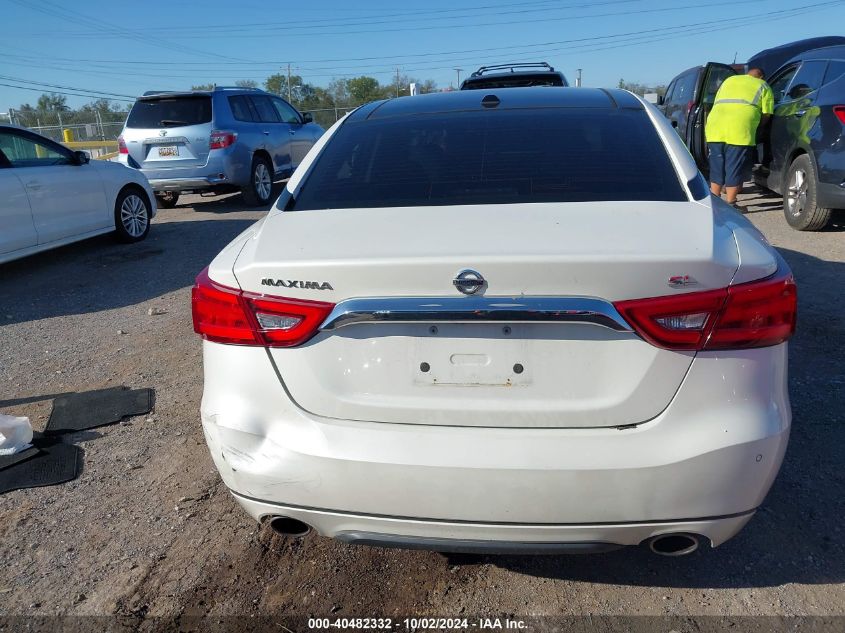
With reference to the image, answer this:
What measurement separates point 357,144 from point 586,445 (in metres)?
1.70

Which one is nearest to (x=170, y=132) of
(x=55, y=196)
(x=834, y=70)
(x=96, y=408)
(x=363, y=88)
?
(x=55, y=196)

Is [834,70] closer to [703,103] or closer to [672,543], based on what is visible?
[703,103]

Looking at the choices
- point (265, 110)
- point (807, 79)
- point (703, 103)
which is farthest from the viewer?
point (265, 110)

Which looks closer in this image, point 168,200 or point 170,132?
point 170,132

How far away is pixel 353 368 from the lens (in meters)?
2.05

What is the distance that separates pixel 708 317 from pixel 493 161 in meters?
1.11

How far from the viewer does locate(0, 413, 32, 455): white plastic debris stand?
3529 millimetres

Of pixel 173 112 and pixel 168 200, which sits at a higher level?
pixel 173 112

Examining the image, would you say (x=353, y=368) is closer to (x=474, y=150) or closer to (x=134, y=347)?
(x=474, y=150)

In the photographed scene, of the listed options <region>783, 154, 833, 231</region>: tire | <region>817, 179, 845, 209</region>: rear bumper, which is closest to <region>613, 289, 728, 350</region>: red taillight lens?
<region>817, 179, 845, 209</region>: rear bumper

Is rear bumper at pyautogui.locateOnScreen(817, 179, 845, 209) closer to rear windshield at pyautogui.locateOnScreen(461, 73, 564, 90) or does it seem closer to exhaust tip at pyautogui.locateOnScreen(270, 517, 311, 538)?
rear windshield at pyautogui.locateOnScreen(461, 73, 564, 90)

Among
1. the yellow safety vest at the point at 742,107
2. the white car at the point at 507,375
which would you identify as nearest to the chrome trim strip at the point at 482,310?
the white car at the point at 507,375

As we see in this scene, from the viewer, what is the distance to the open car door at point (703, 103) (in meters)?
10.3

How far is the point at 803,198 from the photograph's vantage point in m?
7.64
